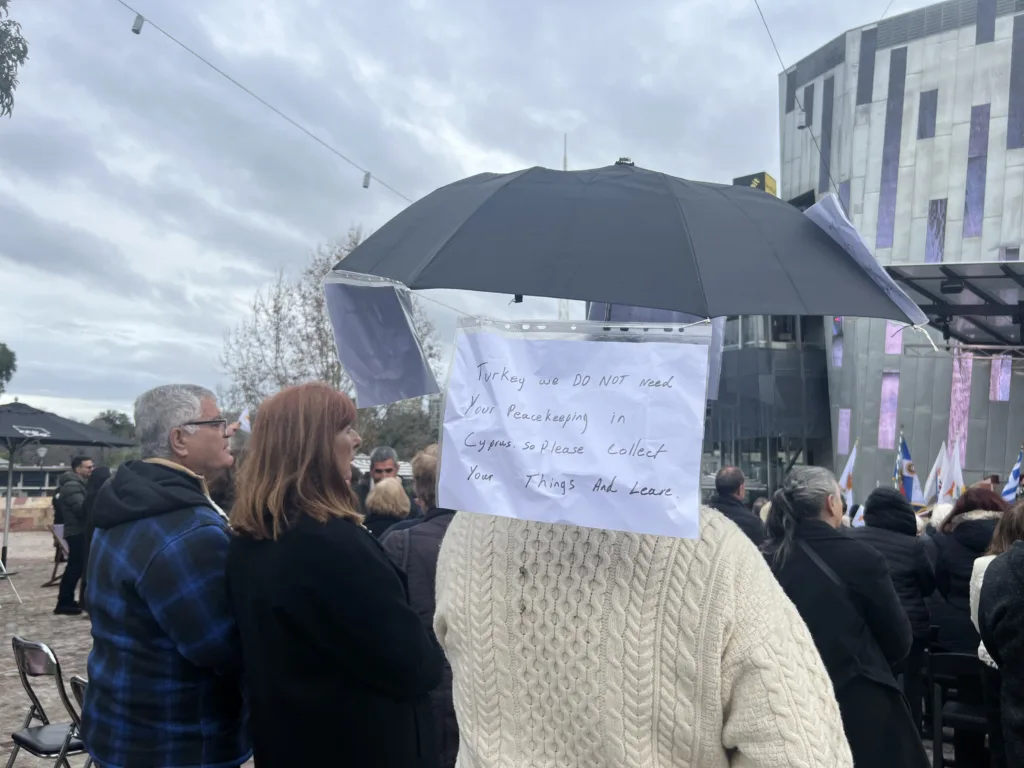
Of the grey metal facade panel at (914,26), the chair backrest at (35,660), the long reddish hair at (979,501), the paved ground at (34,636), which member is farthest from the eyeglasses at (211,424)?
the grey metal facade panel at (914,26)

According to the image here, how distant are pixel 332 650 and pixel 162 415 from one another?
1082 mm

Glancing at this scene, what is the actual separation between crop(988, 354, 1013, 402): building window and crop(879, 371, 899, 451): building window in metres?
3.21

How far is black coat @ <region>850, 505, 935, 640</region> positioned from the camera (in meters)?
4.95

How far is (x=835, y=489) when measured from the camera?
3656mm

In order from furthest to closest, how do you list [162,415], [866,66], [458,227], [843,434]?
[843,434]
[866,66]
[162,415]
[458,227]

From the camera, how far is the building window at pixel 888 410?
79.6 ft

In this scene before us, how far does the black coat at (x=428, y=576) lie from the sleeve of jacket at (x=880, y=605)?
160 centimetres

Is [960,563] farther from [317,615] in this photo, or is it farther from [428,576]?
[317,615]

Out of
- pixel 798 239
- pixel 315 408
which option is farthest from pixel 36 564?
pixel 798 239

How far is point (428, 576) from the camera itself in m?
3.72

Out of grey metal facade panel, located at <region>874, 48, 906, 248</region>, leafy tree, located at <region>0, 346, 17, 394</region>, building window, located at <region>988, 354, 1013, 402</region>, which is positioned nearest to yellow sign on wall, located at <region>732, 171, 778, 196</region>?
grey metal facade panel, located at <region>874, 48, 906, 248</region>

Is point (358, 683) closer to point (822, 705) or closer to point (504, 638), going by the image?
point (504, 638)

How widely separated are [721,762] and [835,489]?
2.30 m

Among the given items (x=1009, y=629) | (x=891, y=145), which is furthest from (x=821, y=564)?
(x=891, y=145)
